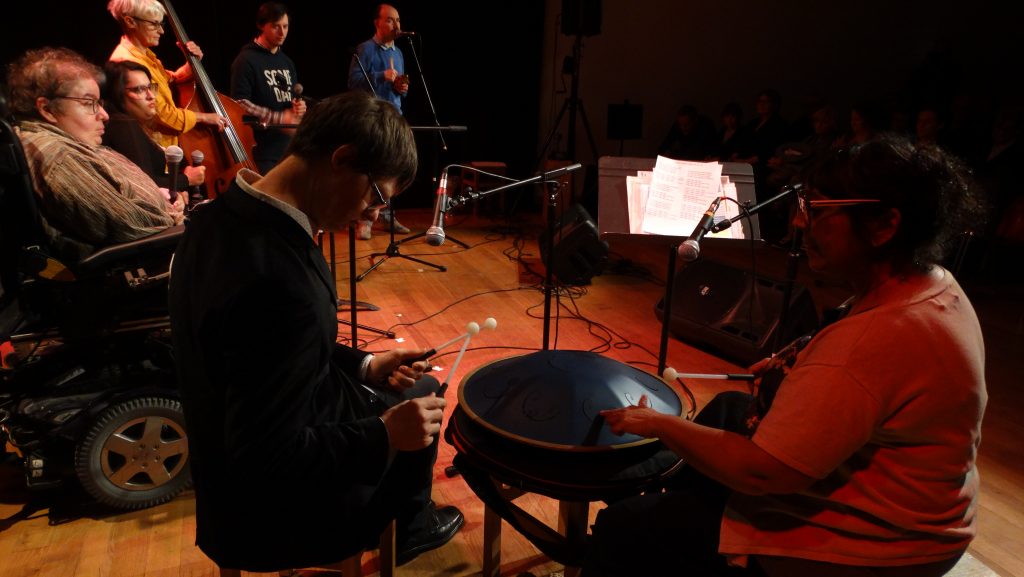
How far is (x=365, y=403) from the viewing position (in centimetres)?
137

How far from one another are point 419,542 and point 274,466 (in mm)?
910

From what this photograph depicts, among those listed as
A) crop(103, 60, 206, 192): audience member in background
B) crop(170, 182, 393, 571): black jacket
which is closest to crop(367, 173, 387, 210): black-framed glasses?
crop(170, 182, 393, 571): black jacket

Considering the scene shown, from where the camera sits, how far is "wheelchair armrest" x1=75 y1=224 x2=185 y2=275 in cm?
176

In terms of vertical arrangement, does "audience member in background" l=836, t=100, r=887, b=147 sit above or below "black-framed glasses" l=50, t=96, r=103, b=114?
above

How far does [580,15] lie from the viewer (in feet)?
16.8

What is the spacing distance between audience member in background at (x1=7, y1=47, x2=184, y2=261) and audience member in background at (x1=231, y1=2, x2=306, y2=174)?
172 centimetres

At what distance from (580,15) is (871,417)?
A: 15.8 feet

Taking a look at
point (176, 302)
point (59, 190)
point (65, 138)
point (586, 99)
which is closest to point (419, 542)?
point (176, 302)

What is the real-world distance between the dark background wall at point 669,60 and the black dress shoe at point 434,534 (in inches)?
169

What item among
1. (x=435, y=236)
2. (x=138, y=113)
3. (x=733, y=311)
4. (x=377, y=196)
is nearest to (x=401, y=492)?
(x=377, y=196)

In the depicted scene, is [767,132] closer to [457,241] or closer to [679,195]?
[457,241]

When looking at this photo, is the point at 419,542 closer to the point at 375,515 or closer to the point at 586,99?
the point at 375,515

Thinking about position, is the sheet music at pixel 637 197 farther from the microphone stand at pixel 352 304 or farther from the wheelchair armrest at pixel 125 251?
the wheelchair armrest at pixel 125 251

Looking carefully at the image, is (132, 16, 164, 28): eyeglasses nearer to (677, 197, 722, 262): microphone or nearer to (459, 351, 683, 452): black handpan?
(459, 351, 683, 452): black handpan
